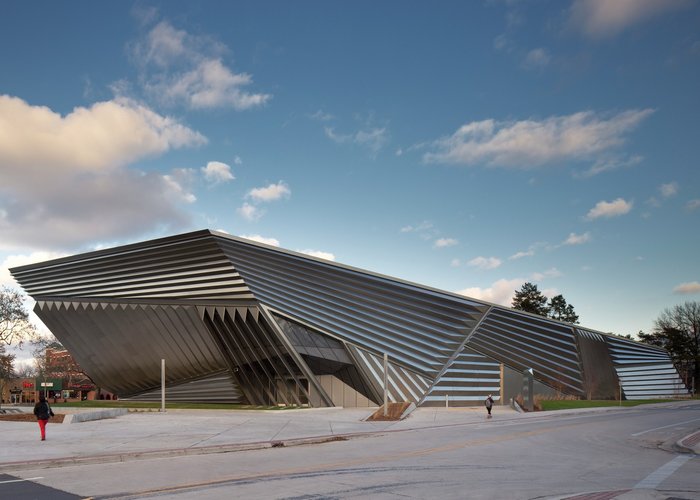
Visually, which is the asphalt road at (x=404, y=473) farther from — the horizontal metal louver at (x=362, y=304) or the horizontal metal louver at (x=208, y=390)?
the horizontal metal louver at (x=208, y=390)

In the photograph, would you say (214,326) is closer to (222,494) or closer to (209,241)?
(209,241)

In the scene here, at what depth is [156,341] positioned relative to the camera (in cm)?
4178

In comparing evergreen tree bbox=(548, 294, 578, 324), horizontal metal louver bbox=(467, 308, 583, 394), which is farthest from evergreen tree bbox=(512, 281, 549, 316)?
horizontal metal louver bbox=(467, 308, 583, 394)

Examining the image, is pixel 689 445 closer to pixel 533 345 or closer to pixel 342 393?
pixel 342 393

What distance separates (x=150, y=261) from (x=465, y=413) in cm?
1957

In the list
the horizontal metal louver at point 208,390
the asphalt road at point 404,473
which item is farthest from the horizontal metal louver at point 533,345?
the asphalt road at point 404,473

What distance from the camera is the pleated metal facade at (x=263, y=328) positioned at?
1444 inches

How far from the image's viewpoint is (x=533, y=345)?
160ft

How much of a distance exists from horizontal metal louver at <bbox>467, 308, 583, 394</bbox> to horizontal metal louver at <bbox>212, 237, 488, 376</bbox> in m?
1.64

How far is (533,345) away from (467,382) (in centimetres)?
957

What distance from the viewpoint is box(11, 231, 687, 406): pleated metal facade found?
120ft

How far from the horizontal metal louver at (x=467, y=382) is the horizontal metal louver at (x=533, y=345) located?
49.4 inches

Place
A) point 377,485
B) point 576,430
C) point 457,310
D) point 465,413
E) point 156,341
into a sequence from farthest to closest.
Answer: point 457,310
point 156,341
point 465,413
point 576,430
point 377,485

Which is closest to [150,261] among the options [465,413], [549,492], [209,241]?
[209,241]
